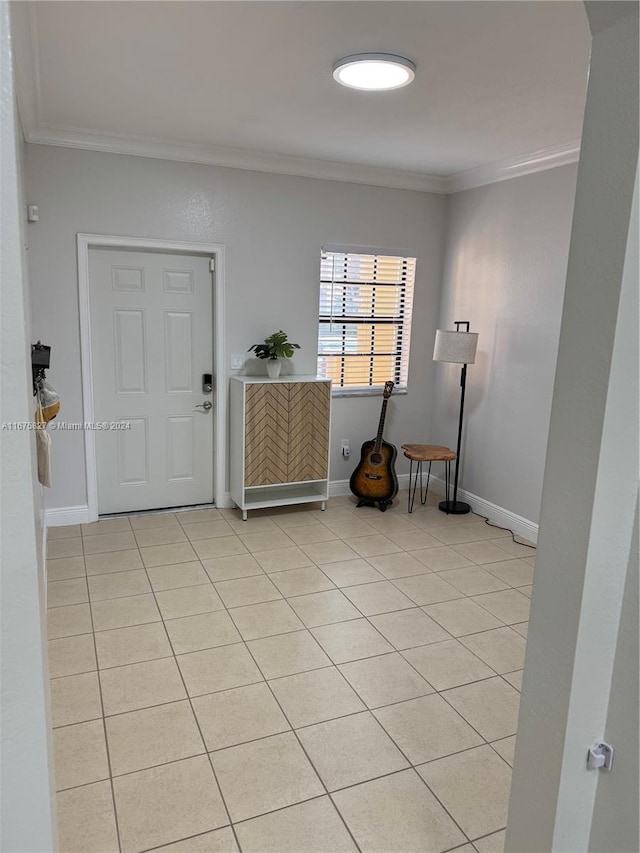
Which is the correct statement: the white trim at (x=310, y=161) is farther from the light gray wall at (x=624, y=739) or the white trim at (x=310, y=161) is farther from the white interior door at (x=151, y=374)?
the light gray wall at (x=624, y=739)

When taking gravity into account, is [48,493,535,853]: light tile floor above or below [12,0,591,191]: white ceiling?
below

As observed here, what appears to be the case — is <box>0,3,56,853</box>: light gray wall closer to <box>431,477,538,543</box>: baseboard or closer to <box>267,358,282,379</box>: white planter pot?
<box>267,358,282,379</box>: white planter pot

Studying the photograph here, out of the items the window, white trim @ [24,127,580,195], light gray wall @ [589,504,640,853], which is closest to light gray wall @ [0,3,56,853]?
light gray wall @ [589,504,640,853]

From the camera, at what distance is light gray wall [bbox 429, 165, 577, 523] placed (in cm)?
411

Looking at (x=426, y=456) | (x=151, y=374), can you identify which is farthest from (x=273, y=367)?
(x=426, y=456)

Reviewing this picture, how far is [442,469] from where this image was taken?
5.43 metres

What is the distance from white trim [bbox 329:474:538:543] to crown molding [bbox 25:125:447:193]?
2.52m

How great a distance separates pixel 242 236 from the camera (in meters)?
4.53

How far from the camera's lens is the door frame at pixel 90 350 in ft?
13.5

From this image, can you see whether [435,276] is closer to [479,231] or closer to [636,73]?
[479,231]

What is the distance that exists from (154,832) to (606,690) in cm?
144

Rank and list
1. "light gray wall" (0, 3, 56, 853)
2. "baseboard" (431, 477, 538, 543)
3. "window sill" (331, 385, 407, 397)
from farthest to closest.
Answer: "window sill" (331, 385, 407, 397) < "baseboard" (431, 477, 538, 543) < "light gray wall" (0, 3, 56, 853)

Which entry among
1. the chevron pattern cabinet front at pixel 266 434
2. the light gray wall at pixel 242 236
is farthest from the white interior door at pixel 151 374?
the chevron pattern cabinet front at pixel 266 434

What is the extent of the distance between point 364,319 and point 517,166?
163 cm
